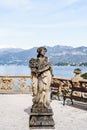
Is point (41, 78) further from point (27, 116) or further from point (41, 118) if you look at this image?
point (27, 116)

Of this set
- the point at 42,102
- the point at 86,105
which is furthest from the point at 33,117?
the point at 86,105

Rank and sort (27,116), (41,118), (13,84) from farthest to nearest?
1. (13,84)
2. (27,116)
3. (41,118)

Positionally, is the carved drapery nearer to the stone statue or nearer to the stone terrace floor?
the stone terrace floor

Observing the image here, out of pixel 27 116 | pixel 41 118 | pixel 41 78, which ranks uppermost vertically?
pixel 41 78

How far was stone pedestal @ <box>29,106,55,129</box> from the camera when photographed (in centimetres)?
1149

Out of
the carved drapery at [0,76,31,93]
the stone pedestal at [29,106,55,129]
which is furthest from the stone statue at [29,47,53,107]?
the carved drapery at [0,76,31,93]

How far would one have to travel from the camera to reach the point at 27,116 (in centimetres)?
1325

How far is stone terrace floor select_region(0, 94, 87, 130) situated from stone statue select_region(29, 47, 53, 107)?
89 centimetres

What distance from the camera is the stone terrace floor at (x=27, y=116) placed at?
452 inches

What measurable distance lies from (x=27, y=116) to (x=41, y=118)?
1615mm

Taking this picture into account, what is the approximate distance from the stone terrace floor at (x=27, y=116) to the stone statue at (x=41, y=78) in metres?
0.89

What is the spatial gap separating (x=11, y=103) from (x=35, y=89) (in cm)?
531

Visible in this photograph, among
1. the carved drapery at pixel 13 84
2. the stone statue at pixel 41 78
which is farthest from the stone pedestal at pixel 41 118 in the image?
the carved drapery at pixel 13 84

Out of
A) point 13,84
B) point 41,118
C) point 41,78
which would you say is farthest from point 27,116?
point 13,84
